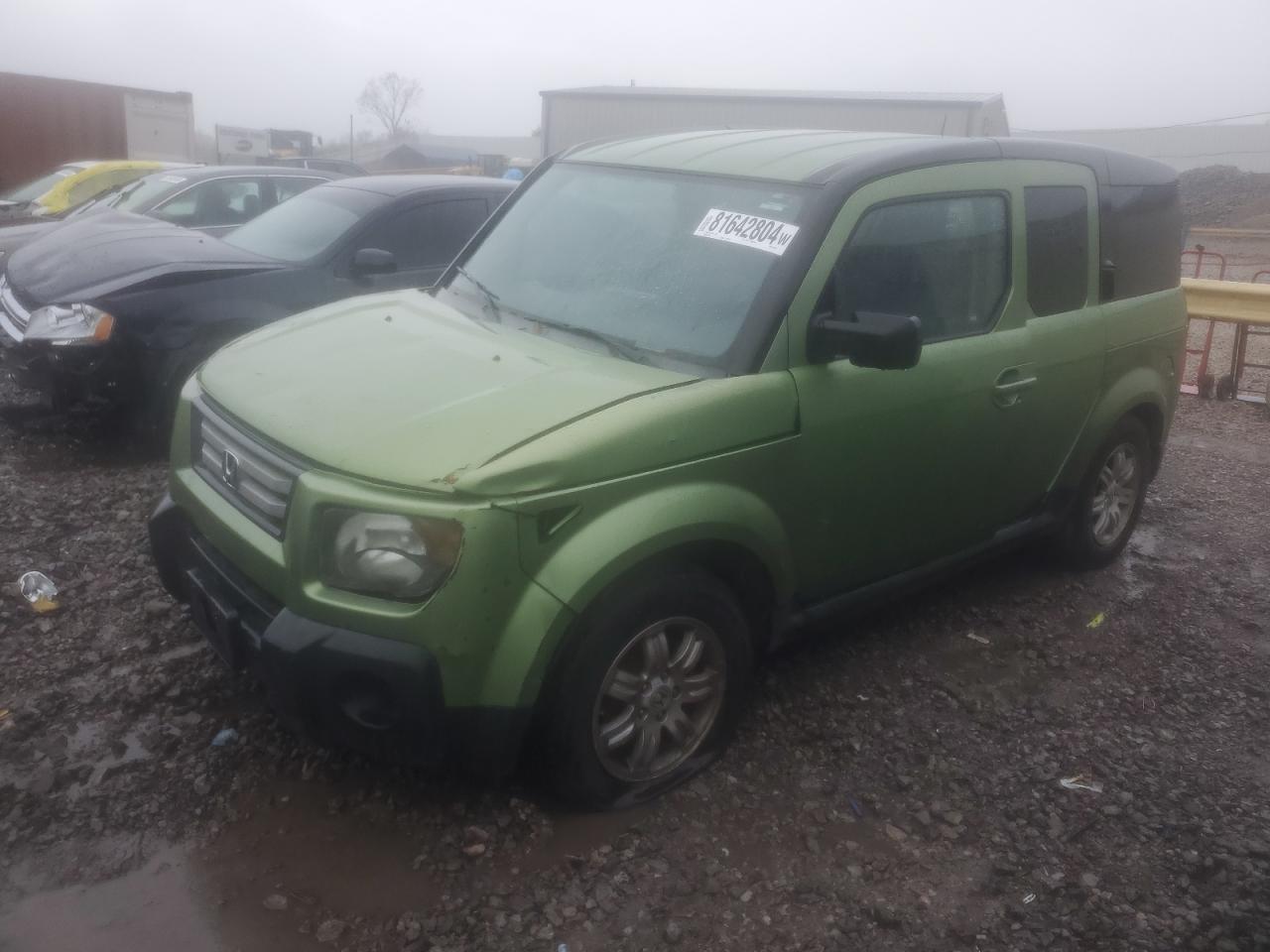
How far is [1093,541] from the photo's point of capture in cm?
495

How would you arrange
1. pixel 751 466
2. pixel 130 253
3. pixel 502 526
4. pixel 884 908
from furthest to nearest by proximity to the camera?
pixel 130 253 → pixel 751 466 → pixel 884 908 → pixel 502 526

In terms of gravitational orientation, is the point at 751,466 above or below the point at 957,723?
above

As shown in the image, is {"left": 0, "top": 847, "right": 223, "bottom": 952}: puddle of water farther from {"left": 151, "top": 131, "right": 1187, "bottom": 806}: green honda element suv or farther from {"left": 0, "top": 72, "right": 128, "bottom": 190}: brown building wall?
{"left": 0, "top": 72, "right": 128, "bottom": 190}: brown building wall

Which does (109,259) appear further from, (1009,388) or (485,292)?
(1009,388)

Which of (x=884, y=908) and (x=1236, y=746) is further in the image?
(x=1236, y=746)

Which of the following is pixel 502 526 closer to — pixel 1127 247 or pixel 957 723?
pixel 957 723

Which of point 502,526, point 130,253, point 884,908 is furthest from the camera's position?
point 130,253

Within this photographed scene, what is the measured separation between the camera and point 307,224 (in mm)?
6398

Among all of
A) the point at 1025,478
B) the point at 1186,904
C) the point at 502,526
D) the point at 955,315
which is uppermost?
the point at 955,315

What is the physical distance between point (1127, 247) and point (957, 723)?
2.28 m

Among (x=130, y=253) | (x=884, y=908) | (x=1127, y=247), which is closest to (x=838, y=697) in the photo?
(x=884, y=908)

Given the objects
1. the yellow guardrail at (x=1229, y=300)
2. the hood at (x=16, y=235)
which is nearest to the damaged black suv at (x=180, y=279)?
the hood at (x=16, y=235)

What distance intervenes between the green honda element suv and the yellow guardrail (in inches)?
188

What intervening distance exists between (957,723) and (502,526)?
2.02 meters
